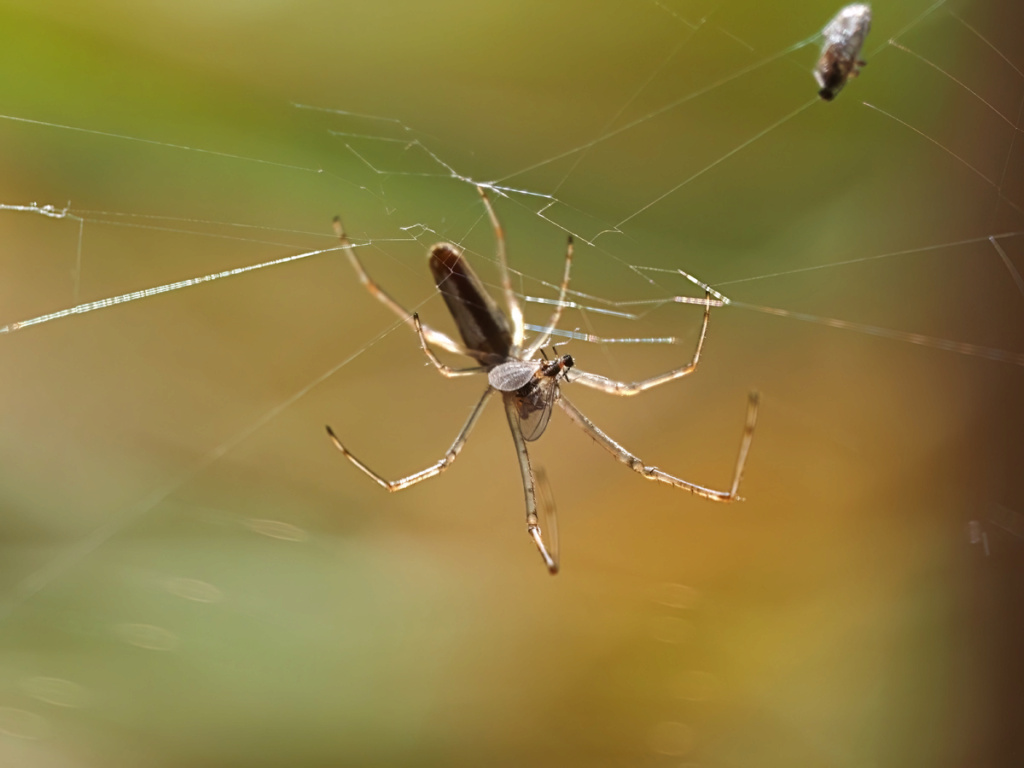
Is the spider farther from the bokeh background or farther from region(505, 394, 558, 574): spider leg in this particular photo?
the bokeh background

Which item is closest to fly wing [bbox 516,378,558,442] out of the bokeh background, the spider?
the spider

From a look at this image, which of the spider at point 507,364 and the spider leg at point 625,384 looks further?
the spider leg at point 625,384

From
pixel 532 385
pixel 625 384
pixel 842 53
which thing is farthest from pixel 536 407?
pixel 842 53

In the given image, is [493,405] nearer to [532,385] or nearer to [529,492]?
[529,492]

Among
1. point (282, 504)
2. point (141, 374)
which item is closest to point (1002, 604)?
point (282, 504)

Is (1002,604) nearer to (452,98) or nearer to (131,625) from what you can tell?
(452,98)

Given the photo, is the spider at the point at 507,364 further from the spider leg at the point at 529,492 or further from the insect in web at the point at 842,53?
the insect in web at the point at 842,53

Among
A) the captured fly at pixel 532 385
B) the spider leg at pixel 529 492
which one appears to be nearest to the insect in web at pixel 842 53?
the captured fly at pixel 532 385
